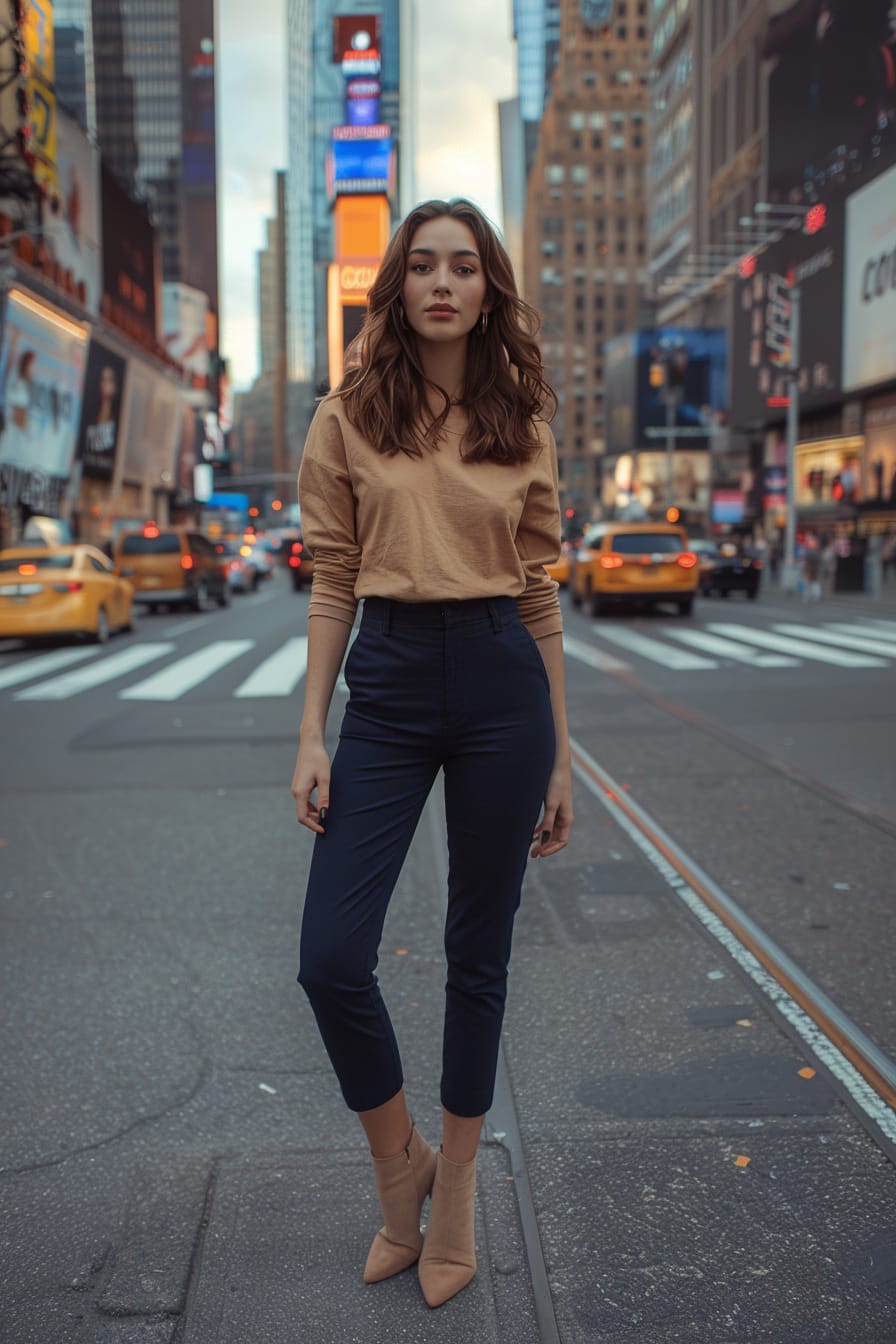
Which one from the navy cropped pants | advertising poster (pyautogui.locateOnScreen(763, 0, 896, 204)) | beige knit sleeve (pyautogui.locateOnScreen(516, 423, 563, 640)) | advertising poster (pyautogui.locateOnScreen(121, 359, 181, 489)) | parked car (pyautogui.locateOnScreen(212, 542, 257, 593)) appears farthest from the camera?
advertising poster (pyautogui.locateOnScreen(121, 359, 181, 489))

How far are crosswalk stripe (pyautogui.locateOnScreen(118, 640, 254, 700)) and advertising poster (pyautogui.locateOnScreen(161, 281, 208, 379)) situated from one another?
95378 millimetres

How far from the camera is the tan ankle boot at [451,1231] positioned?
7.86 ft

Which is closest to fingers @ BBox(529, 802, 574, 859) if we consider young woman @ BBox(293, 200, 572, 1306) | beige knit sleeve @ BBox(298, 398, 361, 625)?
young woman @ BBox(293, 200, 572, 1306)

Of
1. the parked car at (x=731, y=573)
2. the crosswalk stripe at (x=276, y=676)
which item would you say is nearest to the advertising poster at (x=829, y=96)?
the parked car at (x=731, y=573)

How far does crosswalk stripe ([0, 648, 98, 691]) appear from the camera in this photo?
46.3 ft

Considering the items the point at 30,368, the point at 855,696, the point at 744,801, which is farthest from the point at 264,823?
the point at 30,368

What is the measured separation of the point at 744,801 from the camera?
6.93 meters

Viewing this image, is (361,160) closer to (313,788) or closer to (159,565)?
(159,565)

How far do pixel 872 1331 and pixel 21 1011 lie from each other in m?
2.70

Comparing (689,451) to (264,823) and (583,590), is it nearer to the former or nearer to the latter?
(583,590)

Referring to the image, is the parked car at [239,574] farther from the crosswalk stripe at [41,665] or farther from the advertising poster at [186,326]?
the advertising poster at [186,326]

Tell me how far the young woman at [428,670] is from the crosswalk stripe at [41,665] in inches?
453

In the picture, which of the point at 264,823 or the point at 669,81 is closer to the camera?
the point at 264,823

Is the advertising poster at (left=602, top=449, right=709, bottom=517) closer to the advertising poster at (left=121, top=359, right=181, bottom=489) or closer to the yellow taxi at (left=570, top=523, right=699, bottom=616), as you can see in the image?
the advertising poster at (left=121, top=359, right=181, bottom=489)
